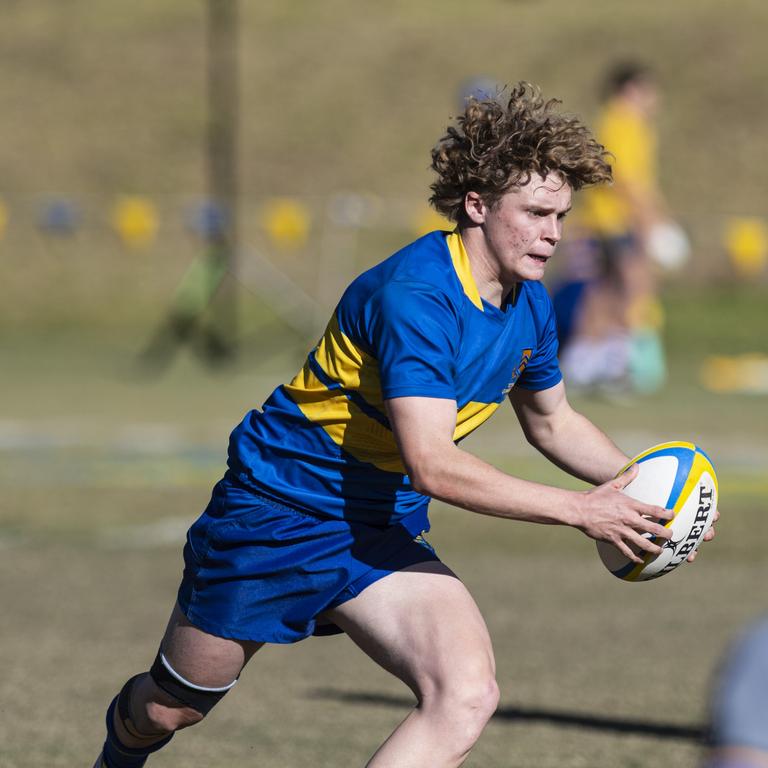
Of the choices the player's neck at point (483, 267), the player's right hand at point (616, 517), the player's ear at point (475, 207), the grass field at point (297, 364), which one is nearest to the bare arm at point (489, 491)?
the player's right hand at point (616, 517)

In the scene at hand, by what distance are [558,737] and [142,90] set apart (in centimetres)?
3305

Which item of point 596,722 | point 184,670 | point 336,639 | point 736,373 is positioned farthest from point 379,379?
point 736,373

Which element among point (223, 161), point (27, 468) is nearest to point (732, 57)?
point (223, 161)

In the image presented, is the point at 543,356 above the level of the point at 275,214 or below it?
above

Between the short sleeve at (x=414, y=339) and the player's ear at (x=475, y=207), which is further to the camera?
the player's ear at (x=475, y=207)

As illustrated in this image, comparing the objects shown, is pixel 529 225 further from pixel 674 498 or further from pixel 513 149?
pixel 674 498

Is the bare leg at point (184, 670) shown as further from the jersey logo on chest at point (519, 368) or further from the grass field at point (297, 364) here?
the grass field at point (297, 364)

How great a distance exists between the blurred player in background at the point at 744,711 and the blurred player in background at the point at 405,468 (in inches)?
71.4

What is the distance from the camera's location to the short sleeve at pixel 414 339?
12.9 feet

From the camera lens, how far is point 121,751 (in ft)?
15.2

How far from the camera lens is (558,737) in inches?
234

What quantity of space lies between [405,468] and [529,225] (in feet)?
2.23

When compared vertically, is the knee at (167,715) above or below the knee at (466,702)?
below

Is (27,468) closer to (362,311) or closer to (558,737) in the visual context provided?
(558,737)
